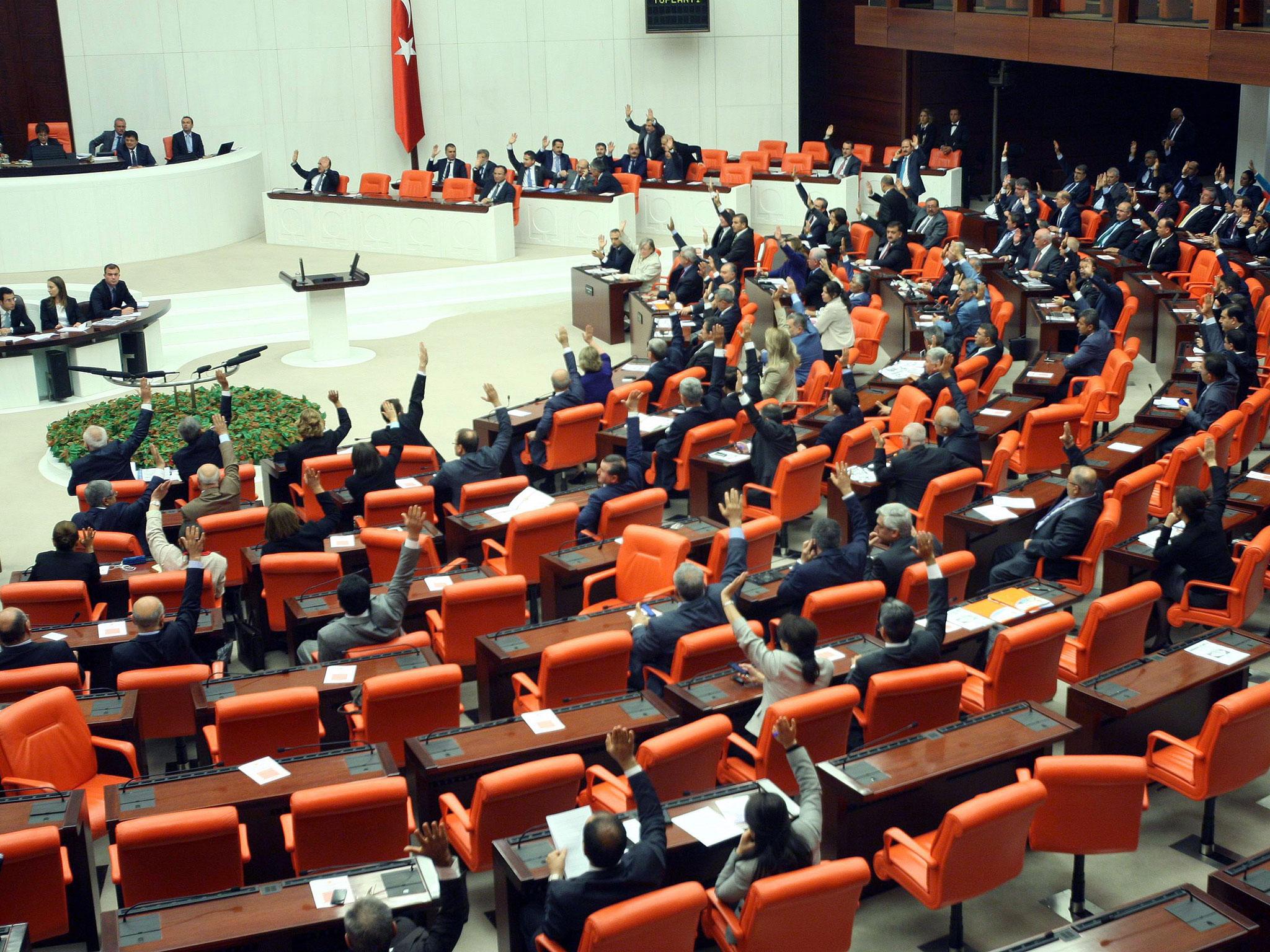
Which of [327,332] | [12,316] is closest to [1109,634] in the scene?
[327,332]

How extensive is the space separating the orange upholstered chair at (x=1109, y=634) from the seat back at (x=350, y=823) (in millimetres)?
3448

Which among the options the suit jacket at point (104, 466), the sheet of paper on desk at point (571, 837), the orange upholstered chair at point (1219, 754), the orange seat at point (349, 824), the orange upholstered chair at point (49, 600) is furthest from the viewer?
the suit jacket at point (104, 466)

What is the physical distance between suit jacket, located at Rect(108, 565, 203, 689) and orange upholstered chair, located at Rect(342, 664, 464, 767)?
1.20m

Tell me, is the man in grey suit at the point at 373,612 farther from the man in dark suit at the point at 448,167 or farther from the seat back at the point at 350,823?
the man in dark suit at the point at 448,167

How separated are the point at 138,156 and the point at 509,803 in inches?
755

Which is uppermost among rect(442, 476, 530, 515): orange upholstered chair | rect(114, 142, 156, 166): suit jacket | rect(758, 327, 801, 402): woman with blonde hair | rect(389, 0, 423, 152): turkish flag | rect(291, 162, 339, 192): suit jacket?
rect(389, 0, 423, 152): turkish flag

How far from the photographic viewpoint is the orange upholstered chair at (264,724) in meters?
5.90

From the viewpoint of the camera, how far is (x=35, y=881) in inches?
197

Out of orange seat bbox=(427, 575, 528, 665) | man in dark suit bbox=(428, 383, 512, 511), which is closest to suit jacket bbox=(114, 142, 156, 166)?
man in dark suit bbox=(428, 383, 512, 511)

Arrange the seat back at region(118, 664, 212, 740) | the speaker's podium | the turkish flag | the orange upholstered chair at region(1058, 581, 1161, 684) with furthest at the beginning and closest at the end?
the turkish flag < the speaker's podium < the orange upholstered chair at region(1058, 581, 1161, 684) < the seat back at region(118, 664, 212, 740)

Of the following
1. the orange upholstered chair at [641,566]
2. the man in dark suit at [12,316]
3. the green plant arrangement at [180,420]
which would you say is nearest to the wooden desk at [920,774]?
the orange upholstered chair at [641,566]

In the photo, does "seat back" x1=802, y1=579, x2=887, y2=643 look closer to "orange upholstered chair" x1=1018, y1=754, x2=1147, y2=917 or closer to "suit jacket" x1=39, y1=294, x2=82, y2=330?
"orange upholstered chair" x1=1018, y1=754, x2=1147, y2=917

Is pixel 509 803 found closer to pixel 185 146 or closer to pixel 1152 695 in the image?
pixel 1152 695

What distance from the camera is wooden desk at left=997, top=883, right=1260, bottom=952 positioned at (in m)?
4.46
